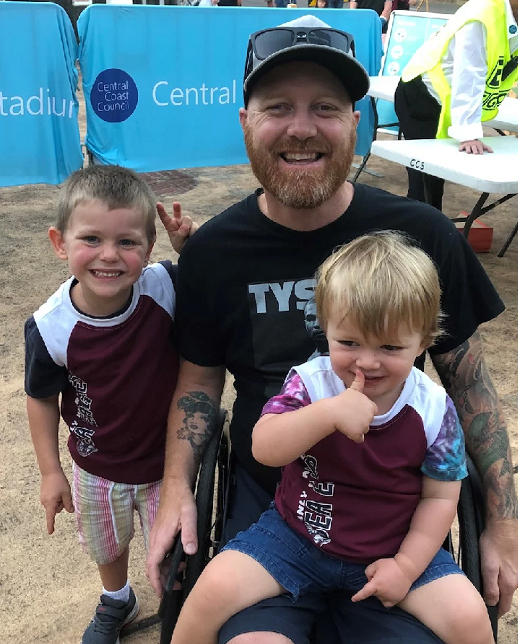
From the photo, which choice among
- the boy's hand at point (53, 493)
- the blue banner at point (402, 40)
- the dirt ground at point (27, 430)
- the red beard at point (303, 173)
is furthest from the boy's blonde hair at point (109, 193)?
the blue banner at point (402, 40)

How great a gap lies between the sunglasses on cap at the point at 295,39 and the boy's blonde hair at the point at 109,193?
474 mm

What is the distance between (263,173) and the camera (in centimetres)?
171

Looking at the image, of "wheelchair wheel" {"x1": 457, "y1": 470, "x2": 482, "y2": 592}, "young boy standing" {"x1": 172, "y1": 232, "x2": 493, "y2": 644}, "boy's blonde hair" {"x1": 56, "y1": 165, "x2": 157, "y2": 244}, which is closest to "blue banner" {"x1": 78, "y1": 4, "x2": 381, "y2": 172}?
"boy's blonde hair" {"x1": 56, "y1": 165, "x2": 157, "y2": 244}

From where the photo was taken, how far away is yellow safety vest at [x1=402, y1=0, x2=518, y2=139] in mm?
4008

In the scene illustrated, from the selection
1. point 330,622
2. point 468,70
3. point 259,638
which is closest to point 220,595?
point 259,638

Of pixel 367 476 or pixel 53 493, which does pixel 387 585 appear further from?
pixel 53 493

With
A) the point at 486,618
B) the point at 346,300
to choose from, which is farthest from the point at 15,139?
the point at 486,618

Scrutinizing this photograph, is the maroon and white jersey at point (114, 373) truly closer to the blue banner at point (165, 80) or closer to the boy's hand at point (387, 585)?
the boy's hand at point (387, 585)

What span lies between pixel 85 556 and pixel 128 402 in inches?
40.3

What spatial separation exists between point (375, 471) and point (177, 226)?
35.6 inches

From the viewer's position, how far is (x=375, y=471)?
54.3 inches

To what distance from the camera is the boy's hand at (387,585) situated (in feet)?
4.32

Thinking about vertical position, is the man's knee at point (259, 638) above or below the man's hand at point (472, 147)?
above

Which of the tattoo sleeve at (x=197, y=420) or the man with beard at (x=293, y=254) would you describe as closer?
the man with beard at (x=293, y=254)
